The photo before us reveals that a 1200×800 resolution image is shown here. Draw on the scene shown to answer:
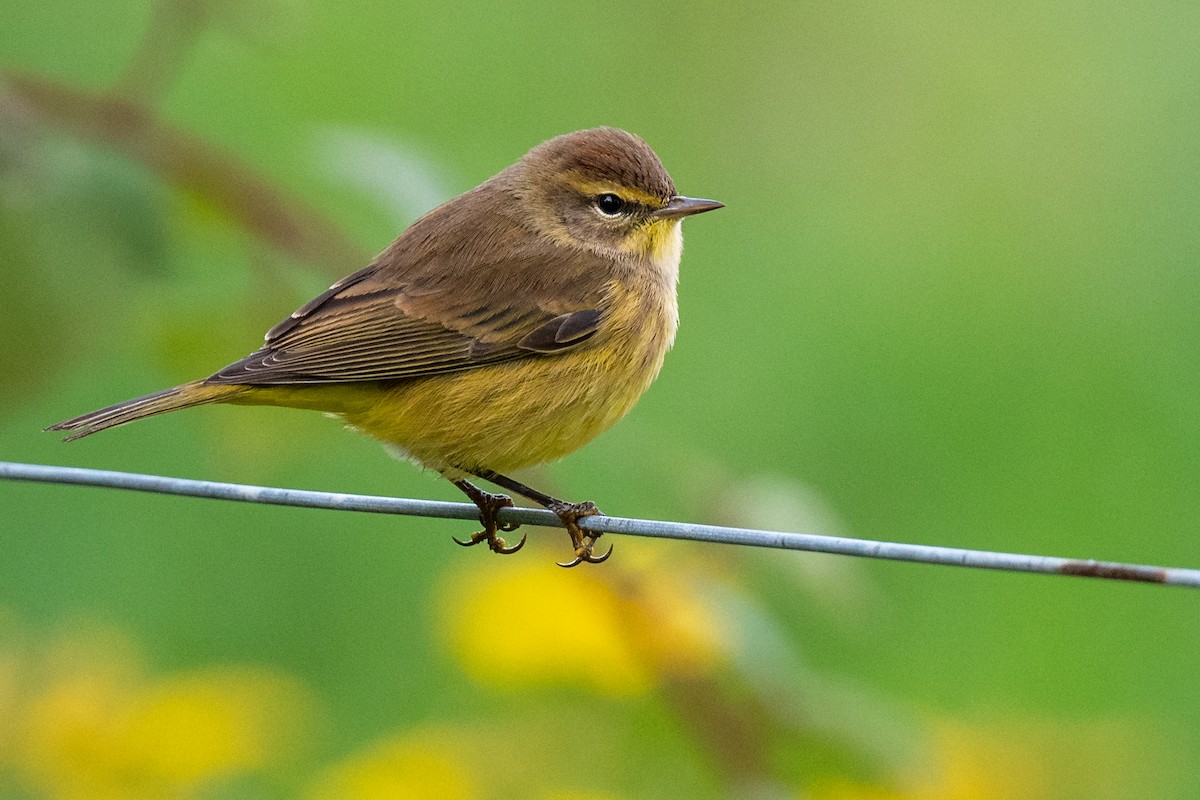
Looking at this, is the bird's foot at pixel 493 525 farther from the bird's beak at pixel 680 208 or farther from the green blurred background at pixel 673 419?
the bird's beak at pixel 680 208

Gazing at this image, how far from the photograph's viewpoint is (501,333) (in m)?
3.82

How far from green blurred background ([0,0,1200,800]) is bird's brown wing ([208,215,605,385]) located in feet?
0.58

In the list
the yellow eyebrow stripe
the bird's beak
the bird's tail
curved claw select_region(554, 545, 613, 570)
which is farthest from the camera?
the yellow eyebrow stripe

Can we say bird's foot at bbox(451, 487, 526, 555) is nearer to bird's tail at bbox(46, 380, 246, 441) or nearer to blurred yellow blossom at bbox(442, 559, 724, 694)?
blurred yellow blossom at bbox(442, 559, 724, 694)

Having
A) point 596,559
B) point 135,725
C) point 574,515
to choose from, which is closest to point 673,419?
point 574,515

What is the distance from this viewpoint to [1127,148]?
26.8 feet

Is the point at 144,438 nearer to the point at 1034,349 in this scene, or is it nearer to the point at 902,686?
the point at 902,686

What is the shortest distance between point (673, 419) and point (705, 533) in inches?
157

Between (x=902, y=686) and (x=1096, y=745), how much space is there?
77.3 inches

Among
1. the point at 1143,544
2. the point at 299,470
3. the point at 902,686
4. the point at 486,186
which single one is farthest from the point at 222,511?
the point at 1143,544

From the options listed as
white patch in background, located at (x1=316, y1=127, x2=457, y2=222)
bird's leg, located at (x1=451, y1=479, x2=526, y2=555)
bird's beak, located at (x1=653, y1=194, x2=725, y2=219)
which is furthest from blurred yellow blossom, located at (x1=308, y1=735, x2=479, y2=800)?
bird's beak, located at (x1=653, y1=194, x2=725, y2=219)

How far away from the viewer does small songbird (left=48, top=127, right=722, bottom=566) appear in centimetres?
361

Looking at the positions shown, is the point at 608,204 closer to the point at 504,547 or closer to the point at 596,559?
the point at 504,547

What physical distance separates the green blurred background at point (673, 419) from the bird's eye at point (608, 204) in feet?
1.97
